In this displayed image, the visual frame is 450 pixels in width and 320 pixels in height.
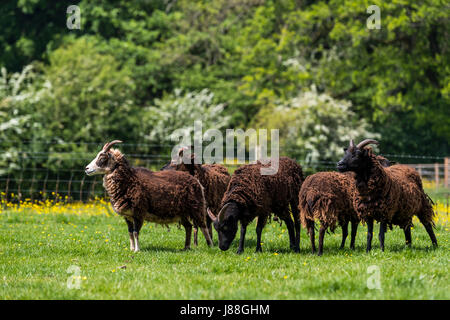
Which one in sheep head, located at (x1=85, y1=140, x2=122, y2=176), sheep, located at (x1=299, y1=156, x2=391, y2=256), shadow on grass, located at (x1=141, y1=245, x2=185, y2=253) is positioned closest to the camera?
sheep, located at (x1=299, y1=156, x2=391, y2=256)

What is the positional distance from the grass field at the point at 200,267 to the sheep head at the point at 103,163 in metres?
1.38

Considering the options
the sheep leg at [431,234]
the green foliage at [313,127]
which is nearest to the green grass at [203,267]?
the sheep leg at [431,234]

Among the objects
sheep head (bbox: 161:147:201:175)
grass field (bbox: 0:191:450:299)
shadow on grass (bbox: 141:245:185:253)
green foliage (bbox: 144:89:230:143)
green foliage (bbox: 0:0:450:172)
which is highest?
green foliage (bbox: 0:0:450:172)

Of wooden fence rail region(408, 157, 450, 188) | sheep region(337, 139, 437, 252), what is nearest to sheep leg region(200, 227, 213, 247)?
sheep region(337, 139, 437, 252)

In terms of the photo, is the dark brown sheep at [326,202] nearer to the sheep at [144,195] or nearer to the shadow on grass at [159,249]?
the sheep at [144,195]

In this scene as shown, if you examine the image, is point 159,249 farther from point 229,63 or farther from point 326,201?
point 229,63

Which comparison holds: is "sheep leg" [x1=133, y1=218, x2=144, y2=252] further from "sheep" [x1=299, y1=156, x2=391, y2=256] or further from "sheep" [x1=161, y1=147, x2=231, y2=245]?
"sheep" [x1=299, y1=156, x2=391, y2=256]

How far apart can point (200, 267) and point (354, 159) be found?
343cm

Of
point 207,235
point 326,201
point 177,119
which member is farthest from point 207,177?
point 177,119

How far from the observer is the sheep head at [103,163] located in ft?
38.3

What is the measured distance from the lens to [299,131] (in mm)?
29156

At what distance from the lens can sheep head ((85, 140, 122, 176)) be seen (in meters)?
11.7

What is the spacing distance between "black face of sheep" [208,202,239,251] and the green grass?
233 millimetres
